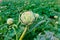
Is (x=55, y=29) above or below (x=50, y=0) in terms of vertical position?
above

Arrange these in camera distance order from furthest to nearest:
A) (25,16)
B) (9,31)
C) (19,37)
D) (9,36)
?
(9,31)
(9,36)
(19,37)
(25,16)

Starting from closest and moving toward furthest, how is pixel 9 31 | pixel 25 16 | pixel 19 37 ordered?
1. pixel 25 16
2. pixel 19 37
3. pixel 9 31

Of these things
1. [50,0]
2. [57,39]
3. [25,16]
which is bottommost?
[50,0]

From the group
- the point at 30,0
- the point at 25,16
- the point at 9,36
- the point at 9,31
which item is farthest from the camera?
the point at 30,0

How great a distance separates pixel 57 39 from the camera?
3.82 ft

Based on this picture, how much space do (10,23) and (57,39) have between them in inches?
16.4

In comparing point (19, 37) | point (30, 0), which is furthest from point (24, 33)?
point (30, 0)

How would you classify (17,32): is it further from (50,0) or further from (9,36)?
(50,0)

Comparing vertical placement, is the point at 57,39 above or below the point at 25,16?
below

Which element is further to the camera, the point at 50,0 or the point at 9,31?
the point at 50,0

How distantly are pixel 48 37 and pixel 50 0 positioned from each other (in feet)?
11.9

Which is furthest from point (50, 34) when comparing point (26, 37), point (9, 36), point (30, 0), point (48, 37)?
point (30, 0)

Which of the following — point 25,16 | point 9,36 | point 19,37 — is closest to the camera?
point 25,16

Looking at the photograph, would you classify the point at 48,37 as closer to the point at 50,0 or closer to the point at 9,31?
the point at 9,31
